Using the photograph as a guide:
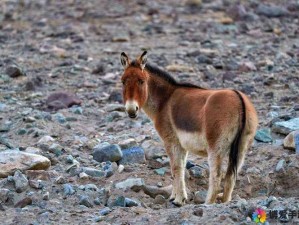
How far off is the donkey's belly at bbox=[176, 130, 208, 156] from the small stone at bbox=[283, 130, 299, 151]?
1.80 meters

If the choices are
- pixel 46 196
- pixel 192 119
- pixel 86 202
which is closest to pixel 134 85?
pixel 192 119

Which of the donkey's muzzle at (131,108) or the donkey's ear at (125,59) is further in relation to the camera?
the donkey's ear at (125,59)

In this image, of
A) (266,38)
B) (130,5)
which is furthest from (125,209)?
(130,5)

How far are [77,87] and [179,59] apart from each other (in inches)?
116

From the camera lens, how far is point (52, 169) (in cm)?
969

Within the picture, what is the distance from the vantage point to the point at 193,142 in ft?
28.1

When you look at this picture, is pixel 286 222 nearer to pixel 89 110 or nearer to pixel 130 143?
pixel 130 143

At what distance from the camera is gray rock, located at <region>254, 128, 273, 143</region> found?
A: 10.7 metres

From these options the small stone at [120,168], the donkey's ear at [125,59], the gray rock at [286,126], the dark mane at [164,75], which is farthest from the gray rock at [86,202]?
the gray rock at [286,126]

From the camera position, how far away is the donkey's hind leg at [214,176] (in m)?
8.23

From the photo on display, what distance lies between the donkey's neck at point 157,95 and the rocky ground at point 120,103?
32.8 inches

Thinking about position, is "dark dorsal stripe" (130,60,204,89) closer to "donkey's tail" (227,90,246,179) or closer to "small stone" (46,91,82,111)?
"donkey's tail" (227,90,246,179)

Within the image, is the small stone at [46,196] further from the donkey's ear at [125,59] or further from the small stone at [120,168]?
the donkey's ear at [125,59]

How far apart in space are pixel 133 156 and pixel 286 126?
2216 mm
